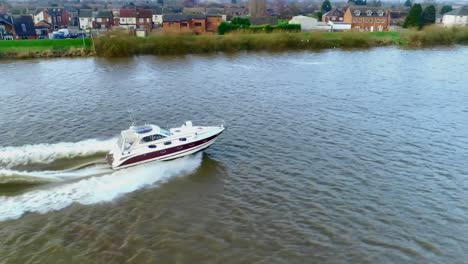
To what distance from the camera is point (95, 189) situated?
21.5 m

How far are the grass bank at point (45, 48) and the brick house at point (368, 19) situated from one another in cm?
7641

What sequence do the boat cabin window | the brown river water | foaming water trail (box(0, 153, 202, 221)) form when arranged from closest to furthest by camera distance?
the brown river water
foaming water trail (box(0, 153, 202, 221))
the boat cabin window

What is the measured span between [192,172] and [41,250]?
30.9ft

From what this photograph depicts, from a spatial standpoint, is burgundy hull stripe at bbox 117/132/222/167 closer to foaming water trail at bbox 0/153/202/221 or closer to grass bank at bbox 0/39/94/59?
foaming water trail at bbox 0/153/202/221

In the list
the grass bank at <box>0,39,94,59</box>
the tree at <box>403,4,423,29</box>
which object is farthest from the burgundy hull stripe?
the tree at <box>403,4,423,29</box>

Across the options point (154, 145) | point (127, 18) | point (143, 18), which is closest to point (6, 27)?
point (127, 18)

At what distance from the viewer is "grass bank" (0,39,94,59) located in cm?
6402

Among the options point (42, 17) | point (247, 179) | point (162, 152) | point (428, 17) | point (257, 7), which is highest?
point (257, 7)

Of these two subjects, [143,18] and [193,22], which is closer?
[193,22]

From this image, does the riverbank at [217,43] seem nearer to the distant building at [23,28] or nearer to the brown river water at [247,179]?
the brown river water at [247,179]

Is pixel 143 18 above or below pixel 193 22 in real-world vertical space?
above

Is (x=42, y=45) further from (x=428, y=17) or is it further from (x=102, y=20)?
(x=428, y=17)

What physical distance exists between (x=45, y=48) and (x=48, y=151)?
48.0 meters

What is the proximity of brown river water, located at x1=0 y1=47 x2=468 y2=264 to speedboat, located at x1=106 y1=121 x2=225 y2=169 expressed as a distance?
2.01ft
